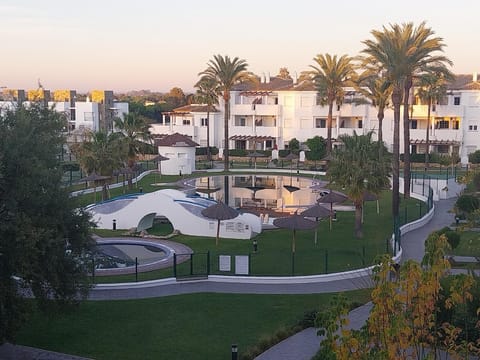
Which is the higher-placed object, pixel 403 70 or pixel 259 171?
pixel 403 70

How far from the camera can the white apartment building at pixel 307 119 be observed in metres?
66.4

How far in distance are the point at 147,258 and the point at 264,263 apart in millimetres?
5235

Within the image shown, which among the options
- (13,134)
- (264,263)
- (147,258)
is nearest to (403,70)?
(264,263)

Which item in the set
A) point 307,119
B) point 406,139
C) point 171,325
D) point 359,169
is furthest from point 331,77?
point 171,325

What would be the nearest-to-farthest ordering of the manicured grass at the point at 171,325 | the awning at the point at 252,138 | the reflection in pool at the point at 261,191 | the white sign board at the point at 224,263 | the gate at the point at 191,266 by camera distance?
the manicured grass at the point at 171,325 < the gate at the point at 191,266 < the white sign board at the point at 224,263 < the reflection in pool at the point at 261,191 < the awning at the point at 252,138

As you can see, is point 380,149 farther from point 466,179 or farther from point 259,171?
point 259,171

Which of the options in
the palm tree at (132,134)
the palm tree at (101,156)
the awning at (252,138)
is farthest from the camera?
the awning at (252,138)

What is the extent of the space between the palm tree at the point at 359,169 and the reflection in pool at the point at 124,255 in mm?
9282

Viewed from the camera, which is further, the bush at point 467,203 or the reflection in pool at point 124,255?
the bush at point 467,203

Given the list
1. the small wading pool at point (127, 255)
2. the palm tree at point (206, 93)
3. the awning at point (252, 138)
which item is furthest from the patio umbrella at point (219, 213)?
the awning at point (252, 138)

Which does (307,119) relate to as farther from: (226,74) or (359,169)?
(359,169)

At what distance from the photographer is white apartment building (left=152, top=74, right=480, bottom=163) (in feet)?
218

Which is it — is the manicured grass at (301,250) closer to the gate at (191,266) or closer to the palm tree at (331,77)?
the gate at (191,266)

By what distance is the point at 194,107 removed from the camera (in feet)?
256
